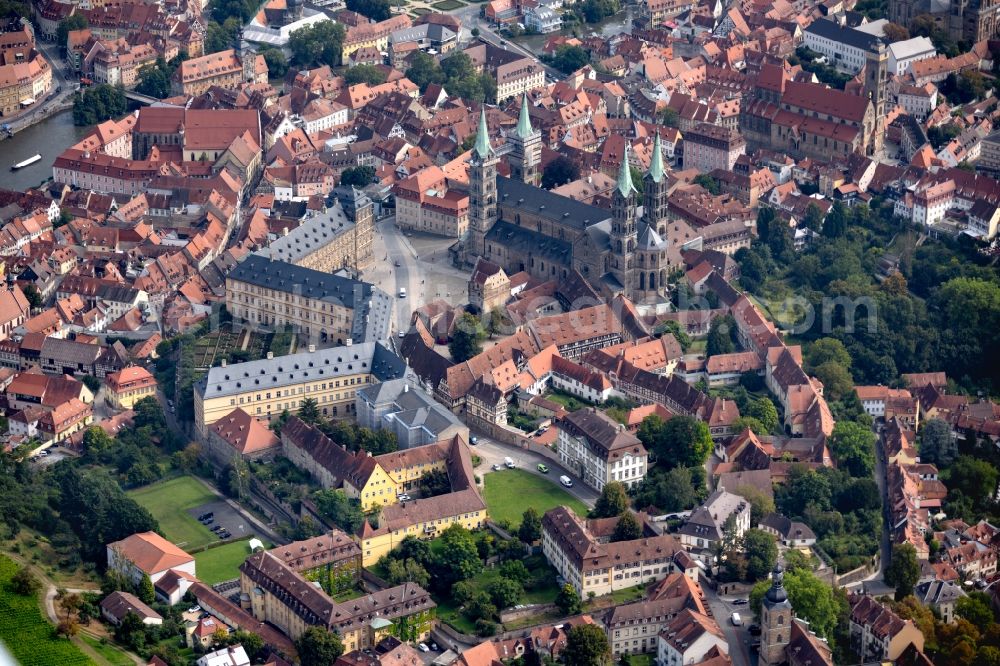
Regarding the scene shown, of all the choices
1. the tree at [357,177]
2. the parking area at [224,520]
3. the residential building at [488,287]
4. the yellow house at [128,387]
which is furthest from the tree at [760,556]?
the tree at [357,177]

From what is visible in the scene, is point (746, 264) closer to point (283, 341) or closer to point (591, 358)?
point (591, 358)

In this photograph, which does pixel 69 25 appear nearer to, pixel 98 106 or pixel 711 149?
pixel 98 106

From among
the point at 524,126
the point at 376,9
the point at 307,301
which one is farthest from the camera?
the point at 376,9

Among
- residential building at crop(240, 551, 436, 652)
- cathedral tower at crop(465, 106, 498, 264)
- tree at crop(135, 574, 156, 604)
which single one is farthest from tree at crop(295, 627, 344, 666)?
cathedral tower at crop(465, 106, 498, 264)

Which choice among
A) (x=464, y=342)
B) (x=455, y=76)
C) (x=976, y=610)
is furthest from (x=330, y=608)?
(x=455, y=76)

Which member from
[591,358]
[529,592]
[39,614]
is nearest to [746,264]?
[591,358]

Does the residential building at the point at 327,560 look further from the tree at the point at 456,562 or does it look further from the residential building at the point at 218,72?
the residential building at the point at 218,72

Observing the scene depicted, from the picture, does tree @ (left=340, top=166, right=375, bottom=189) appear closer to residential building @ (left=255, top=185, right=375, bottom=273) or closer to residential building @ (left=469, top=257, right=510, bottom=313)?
residential building @ (left=255, top=185, right=375, bottom=273)
